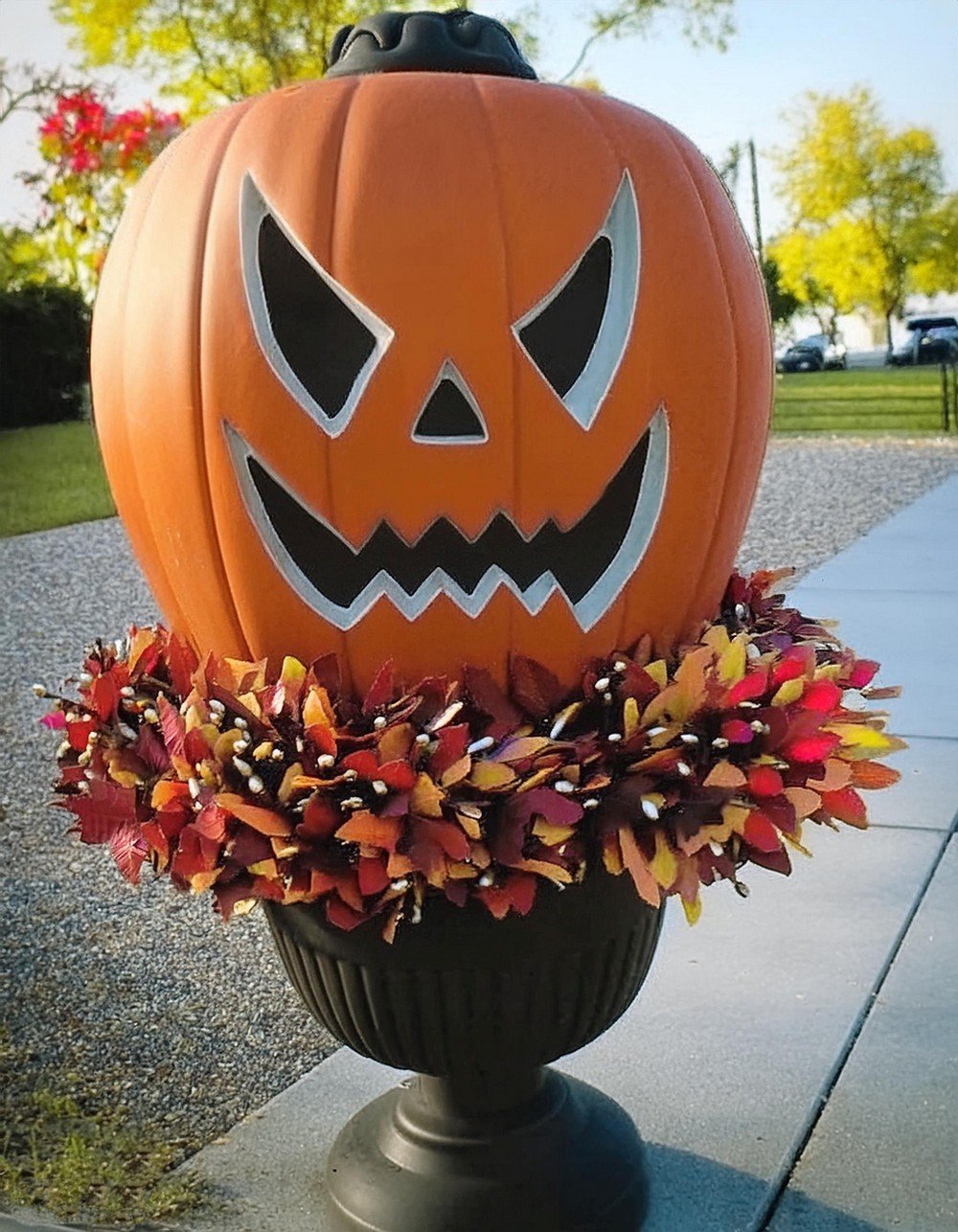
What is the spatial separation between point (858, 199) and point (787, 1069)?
124ft

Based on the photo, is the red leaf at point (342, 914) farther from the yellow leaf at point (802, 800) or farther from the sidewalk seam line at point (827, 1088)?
the sidewalk seam line at point (827, 1088)

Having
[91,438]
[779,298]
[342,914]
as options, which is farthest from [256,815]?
[779,298]

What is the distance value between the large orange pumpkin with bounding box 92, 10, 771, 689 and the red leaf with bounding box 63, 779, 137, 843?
24 centimetres

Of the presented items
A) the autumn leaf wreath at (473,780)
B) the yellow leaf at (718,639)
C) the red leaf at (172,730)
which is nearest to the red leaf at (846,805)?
the autumn leaf wreath at (473,780)

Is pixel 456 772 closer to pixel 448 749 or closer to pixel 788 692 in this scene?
pixel 448 749

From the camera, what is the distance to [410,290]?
1.59 meters

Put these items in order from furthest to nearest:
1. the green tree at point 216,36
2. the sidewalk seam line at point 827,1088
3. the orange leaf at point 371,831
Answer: the green tree at point 216,36 → the sidewalk seam line at point 827,1088 → the orange leaf at point 371,831

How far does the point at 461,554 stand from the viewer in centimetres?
168

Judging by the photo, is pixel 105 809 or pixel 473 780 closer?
pixel 473 780

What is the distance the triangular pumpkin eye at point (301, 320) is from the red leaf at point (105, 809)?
0.53 metres

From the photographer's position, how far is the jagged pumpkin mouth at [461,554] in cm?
167

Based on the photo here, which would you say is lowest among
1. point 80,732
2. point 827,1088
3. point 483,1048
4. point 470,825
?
point 827,1088

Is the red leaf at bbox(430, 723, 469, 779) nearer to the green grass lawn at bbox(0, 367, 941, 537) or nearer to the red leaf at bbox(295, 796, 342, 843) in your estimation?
the red leaf at bbox(295, 796, 342, 843)

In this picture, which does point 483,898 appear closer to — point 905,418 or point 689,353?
point 689,353
